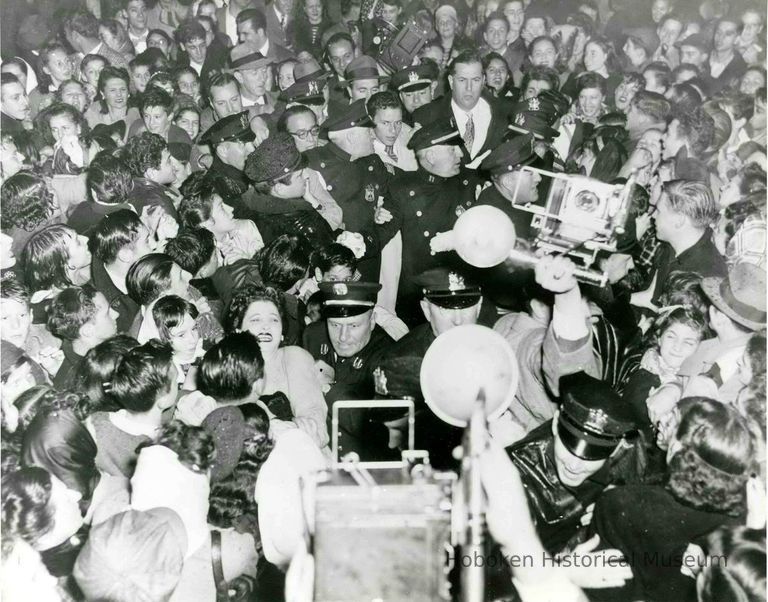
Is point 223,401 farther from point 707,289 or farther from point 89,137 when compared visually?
point 707,289

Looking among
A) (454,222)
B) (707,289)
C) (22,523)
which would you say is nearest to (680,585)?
(707,289)

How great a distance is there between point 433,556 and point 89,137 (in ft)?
8.87

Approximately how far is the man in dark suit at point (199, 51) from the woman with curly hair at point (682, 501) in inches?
113

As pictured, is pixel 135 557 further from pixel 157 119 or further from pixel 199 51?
pixel 199 51

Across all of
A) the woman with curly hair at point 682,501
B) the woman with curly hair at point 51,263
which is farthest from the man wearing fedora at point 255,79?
the woman with curly hair at point 682,501

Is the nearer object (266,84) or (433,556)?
(433,556)

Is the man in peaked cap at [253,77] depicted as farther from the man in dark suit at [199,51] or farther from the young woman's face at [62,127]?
the young woman's face at [62,127]

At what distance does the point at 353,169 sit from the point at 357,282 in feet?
1.88

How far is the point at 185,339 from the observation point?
11.6ft

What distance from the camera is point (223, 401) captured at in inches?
137

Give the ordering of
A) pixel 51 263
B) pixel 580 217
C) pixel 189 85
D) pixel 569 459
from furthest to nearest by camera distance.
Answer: pixel 189 85
pixel 51 263
pixel 580 217
pixel 569 459

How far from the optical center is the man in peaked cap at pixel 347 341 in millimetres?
3549

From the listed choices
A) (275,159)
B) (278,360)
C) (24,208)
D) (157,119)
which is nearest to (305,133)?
(275,159)

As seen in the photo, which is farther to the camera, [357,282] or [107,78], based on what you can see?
[107,78]
